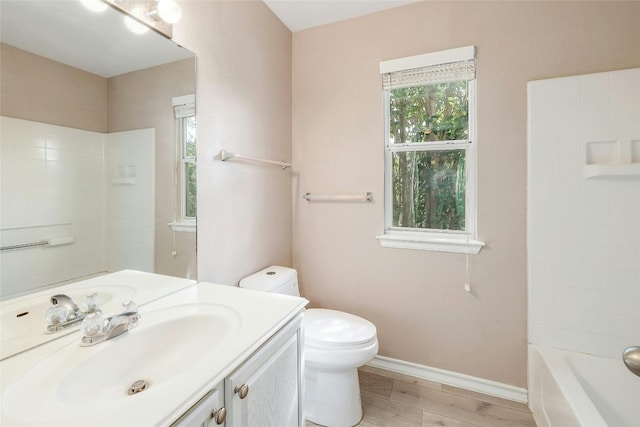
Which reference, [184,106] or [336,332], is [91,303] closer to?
[184,106]

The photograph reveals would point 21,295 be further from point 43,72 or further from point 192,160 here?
point 192,160

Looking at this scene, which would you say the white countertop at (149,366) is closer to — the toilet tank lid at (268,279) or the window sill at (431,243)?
the toilet tank lid at (268,279)

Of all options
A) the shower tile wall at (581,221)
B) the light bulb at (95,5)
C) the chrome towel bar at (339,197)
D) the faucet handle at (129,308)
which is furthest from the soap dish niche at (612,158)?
the light bulb at (95,5)

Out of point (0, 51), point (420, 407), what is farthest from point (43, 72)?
point (420, 407)

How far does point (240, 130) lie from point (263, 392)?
134cm

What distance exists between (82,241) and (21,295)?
0.21m

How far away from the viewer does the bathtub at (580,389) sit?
4.10 feet

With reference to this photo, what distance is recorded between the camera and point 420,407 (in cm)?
168

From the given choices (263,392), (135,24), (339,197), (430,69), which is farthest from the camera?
(339,197)

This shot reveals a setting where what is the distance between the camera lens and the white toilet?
1470 millimetres

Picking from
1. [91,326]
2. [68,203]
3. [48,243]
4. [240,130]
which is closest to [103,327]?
[91,326]

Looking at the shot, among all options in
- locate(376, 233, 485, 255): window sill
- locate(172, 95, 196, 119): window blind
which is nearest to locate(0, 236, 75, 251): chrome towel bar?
locate(172, 95, 196, 119): window blind

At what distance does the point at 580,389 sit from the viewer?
4.15 feet

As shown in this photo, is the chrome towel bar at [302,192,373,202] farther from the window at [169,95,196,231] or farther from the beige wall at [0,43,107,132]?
the beige wall at [0,43,107,132]
